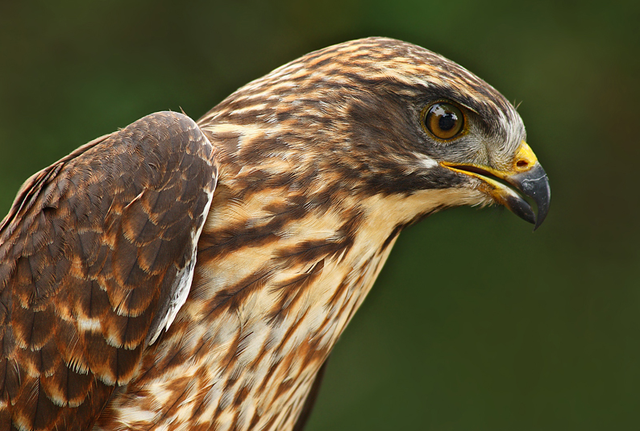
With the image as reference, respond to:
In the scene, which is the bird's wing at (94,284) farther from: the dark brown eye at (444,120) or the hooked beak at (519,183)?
the hooked beak at (519,183)

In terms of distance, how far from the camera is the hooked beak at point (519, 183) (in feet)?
6.38

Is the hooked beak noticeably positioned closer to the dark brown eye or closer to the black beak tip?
the black beak tip

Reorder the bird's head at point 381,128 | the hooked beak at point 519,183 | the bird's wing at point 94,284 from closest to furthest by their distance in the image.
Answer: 1. the bird's wing at point 94,284
2. the bird's head at point 381,128
3. the hooked beak at point 519,183

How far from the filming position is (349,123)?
186 cm

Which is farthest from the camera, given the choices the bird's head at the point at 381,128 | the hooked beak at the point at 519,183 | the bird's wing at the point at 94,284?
the hooked beak at the point at 519,183

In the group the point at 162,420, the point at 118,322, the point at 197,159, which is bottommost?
the point at 162,420

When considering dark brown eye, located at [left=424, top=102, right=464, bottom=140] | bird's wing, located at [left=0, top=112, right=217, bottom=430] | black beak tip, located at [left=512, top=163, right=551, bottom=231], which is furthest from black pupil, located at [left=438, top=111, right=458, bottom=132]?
bird's wing, located at [left=0, top=112, right=217, bottom=430]

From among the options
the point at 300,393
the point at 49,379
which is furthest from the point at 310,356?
the point at 49,379

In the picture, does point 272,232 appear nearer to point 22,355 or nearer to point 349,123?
point 349,123

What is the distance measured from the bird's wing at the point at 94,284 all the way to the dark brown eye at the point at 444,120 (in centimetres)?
68

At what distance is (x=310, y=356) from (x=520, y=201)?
77 centimetres

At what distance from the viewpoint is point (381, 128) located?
1.87 meters

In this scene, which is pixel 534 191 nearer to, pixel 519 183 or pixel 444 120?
pixel 519 183

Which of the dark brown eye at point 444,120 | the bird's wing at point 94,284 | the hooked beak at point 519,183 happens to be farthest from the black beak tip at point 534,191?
the bird's wing at point 94,284
